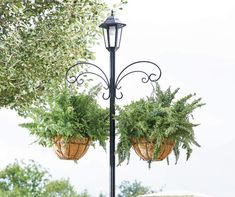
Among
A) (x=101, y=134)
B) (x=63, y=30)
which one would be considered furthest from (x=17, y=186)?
(x=101, y=134)

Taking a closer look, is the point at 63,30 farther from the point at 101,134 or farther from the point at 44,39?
the point at 101,134

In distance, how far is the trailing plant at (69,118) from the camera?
688cm

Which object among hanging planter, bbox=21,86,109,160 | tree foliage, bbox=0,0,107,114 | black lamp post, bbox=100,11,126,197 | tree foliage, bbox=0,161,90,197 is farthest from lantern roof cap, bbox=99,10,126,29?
tree foliage, bbox=0,161,90,197

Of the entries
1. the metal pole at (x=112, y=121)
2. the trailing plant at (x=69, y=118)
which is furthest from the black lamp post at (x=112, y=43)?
the trailing plant at (x=69, y=118)

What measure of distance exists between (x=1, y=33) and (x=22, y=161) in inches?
172

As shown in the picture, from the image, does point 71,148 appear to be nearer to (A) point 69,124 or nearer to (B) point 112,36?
(A) point 69,124

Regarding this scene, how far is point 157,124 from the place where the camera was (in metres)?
6.70

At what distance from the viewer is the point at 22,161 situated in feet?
53.9

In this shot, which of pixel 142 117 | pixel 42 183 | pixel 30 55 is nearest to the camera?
pixel 142 117

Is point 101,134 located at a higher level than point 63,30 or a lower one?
lower

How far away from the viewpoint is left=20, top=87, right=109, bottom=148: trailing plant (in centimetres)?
688

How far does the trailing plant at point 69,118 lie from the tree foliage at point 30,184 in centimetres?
914

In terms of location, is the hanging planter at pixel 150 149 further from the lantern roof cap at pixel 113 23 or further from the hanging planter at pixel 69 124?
the lantern roof cap at pixel 113 23

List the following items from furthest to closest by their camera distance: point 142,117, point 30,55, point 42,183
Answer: point 42,183 < point 30,55 < point 142,117
